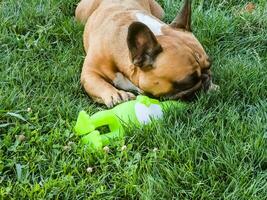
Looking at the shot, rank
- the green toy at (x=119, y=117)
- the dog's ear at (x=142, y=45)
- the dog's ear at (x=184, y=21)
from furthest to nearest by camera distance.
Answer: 1. the dog's ear at (x=184, y=21)
2. the dog's ear at (x=142, y=45)
3. the green toy at (x=119, y=117)

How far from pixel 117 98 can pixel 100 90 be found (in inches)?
5.1

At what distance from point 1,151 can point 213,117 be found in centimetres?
108

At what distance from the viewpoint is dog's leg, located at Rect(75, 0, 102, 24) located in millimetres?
4094

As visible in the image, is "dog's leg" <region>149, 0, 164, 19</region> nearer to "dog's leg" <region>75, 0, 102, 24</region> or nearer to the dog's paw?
"dog's leg" <region>75, 0, 102, 24</region>

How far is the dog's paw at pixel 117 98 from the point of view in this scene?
10.7ft

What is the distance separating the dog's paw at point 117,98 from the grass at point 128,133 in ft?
0.30

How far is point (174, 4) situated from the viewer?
4379mm

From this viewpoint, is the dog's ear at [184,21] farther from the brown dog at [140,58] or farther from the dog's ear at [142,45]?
the dog's ear at [142,45]

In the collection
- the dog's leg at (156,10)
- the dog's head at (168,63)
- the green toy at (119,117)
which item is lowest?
the dog's leg at (156,10)

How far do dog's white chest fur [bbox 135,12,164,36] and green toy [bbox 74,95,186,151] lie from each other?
426 millimetres

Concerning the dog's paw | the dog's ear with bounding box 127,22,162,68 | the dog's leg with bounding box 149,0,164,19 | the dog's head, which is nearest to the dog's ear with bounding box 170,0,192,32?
the dog's head

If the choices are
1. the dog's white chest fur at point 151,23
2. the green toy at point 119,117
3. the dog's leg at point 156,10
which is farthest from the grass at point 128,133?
the dog's white chest fur at point 151,23

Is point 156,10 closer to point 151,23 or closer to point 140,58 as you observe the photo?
point 151,23

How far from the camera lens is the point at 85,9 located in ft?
13.5
